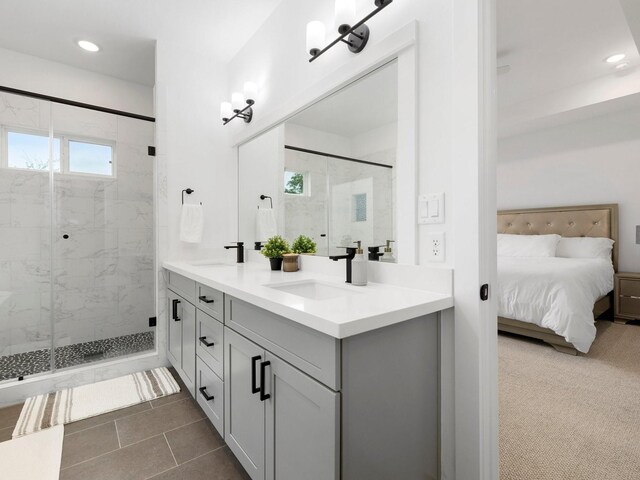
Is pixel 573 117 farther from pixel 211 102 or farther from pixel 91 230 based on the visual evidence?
pixel 91 230

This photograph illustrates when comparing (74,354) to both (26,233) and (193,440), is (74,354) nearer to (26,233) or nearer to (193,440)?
(26,233)

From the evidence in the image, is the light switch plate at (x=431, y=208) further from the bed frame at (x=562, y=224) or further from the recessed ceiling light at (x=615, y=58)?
the recessed ceiling light at (x=615, y=58)

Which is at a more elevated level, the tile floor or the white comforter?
the white comforter

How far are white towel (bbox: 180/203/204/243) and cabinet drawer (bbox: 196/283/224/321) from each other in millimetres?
903

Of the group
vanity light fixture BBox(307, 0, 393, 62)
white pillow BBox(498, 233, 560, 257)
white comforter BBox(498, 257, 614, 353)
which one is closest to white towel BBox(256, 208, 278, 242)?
vanity light fixture BBox(307, 0, 393, 62)

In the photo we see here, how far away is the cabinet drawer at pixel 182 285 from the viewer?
1.92 metres

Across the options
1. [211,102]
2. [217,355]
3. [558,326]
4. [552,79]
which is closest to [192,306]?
[217,355]

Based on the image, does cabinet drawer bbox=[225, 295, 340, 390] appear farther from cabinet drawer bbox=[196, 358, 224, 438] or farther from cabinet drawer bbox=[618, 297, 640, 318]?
cabinet drawer bbox=[618, 297, 640, 318]

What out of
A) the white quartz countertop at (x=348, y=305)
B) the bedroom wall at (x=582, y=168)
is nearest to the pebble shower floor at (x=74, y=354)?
the white quartz countertop at (x=348, y=305)

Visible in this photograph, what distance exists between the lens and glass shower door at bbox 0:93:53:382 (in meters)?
2.35

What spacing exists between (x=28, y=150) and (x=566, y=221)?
19.3ft

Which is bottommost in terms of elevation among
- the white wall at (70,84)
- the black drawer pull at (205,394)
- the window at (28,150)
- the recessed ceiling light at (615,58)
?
the black drawer pull at (205,394)

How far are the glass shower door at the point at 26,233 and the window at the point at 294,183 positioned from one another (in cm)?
187

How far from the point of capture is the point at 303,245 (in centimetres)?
201
